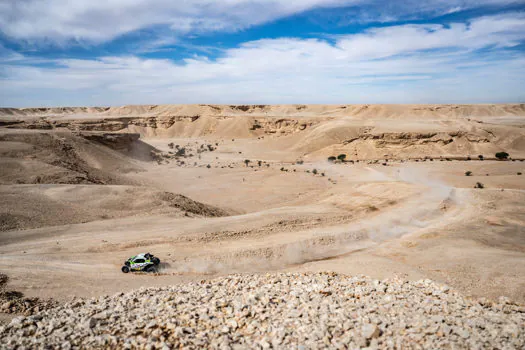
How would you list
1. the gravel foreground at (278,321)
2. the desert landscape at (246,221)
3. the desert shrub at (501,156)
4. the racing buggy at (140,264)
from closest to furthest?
the gravel foreground at (278,321) → the desert landscape at (246,221) → the racing buggy at (140,264) → the desert shrub at (501,156)

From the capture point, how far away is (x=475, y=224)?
18031 mm

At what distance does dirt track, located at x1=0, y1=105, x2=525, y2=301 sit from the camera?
12828 millimetres

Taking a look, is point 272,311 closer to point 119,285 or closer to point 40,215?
point 119,285

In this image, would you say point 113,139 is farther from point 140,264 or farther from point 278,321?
point 278,321

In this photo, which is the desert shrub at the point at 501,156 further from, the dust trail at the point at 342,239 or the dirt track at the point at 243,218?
the dust trail at the point at 342,239

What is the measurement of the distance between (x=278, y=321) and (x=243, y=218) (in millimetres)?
11857

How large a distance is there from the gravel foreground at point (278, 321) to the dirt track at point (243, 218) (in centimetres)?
336

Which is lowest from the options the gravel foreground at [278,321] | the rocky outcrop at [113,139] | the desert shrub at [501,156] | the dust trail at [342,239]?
the dust trail at [342,239]

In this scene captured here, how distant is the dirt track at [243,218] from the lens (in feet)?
42.1

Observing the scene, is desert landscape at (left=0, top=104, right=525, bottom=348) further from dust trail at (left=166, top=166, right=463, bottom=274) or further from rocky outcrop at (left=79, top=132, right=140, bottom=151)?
rocky outcrop at (left=79, top=132, right=140, bottom=151)

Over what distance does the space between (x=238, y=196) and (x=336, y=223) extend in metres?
10.6

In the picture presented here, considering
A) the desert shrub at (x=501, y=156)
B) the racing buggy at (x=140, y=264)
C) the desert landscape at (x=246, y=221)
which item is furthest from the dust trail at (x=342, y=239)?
the desert shrub at (x=501, y=156)

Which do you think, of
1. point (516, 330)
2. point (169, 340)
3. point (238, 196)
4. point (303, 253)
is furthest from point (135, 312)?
point (238, 196)

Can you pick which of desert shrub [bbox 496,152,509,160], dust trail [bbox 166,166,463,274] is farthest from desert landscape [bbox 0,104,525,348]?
desert shrub [bbox 496,152,509,160]
